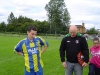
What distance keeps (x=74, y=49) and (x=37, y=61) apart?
1.01 meters

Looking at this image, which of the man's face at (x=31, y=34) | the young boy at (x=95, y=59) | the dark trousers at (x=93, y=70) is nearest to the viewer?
the man's face at (x=31, y=34)

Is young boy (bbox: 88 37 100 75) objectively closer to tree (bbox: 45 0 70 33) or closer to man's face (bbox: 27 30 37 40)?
man's face (bbox: 27 30 37 40)

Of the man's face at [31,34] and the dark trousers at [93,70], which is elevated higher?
the man's face at [31,34]

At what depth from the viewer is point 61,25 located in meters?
94.6

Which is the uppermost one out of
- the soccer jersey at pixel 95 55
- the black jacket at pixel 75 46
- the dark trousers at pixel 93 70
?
the black jacket at pixel 75 46

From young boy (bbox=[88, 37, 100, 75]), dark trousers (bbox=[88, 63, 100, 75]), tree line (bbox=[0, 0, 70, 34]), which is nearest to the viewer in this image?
young boy (bbox=[88, 37, 100, 75])

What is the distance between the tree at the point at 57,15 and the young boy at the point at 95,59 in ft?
276

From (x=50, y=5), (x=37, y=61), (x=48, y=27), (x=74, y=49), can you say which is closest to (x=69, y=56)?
(x=74, y=49)

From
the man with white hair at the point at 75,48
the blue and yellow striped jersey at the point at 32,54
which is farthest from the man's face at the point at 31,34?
the man with white hair at the point at 75,48

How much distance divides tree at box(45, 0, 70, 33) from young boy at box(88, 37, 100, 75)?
276 ft

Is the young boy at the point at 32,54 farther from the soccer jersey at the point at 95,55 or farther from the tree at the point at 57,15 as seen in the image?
the tree at the point at 57,15

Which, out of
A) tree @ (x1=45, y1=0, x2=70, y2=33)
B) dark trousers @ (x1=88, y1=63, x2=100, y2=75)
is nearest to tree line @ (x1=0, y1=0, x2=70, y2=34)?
tree @ (x1=45, y1=0, x2=70, y2=33)

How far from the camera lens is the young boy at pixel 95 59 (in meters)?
7.06

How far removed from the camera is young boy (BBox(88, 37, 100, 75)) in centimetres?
706
